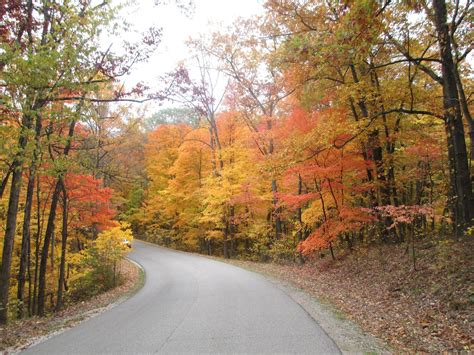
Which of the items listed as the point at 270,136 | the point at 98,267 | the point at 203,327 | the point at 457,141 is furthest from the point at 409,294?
the point at 98,267

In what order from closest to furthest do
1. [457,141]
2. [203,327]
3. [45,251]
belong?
[203,327] → [457,141] → [45,251]

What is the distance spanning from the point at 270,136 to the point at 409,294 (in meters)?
11.3

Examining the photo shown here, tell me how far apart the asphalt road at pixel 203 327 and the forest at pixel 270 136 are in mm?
3313

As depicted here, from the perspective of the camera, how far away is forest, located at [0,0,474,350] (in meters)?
6.90

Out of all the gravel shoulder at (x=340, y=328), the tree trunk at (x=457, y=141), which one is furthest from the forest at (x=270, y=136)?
the gravel shoulder at (x=340, y=328)

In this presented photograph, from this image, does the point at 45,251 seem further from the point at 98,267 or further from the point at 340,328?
the point at 340,328

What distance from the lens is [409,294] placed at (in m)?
8.23

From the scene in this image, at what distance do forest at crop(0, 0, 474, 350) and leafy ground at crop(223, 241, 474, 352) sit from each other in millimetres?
704

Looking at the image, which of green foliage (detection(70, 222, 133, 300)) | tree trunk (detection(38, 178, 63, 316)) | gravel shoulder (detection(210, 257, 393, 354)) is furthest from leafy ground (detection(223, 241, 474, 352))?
tree trunk (detection(38, 178, 63, 316))

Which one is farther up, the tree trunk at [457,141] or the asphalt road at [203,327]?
the tree trunk at [457,141]

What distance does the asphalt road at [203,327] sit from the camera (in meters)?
5.59

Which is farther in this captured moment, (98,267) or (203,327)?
(98,267)

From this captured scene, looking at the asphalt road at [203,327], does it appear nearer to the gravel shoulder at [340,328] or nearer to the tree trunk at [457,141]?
the gravel shoulder at [340,328]

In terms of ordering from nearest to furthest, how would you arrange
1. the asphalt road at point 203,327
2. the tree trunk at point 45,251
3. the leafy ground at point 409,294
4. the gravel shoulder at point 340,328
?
the gravel shoulder at point 340,328 < the asphalt road at point 203,327 < the leafy ground at point 409,294 < the tree trunk at point 45,251
